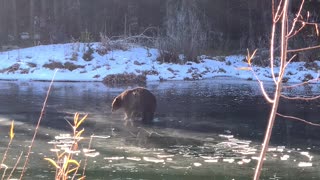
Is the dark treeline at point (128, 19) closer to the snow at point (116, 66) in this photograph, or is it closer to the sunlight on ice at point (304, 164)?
the snow at point (116, 66)

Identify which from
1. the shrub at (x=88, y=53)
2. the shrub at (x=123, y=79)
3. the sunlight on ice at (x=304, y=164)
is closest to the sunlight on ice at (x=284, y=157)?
the sunlight on ice at (x=304, y=164)

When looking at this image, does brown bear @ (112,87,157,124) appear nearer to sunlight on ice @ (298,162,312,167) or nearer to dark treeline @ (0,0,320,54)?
sunlight on ice @ (298,162,312,167)

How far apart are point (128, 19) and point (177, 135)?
2434 centimetres

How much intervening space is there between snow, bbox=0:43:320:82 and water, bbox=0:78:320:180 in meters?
4.65

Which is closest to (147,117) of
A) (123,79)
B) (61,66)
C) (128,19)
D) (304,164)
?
(304,164)

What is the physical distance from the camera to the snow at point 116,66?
21.8 m

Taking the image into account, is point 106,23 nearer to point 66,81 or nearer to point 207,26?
point 207,26

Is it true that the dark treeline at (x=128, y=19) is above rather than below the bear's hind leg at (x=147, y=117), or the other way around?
above

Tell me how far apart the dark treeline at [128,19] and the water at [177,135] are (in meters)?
13.9

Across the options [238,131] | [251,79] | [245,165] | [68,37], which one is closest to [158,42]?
[251,79]

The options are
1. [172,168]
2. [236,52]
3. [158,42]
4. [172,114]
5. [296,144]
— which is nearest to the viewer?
[172,168]

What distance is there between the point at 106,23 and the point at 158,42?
1020cm

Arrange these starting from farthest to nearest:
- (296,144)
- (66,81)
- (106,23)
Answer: (106,23) → (66,81) → (296,144)

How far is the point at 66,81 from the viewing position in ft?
68.3
